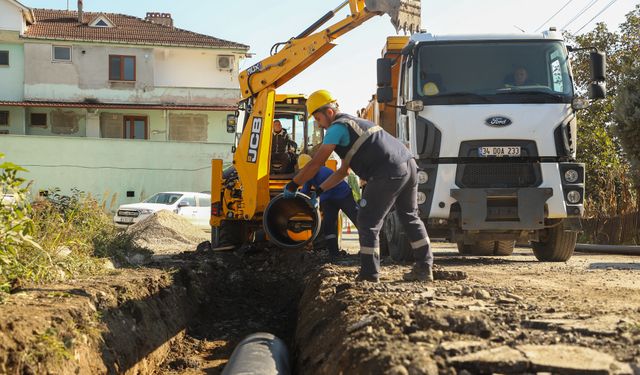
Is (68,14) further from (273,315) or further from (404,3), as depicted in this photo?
(273,315)

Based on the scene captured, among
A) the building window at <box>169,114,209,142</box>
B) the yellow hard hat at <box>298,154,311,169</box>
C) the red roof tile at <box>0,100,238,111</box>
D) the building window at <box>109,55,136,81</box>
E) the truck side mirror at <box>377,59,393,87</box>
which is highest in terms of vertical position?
the building window at <box>109,55,136,81</box>

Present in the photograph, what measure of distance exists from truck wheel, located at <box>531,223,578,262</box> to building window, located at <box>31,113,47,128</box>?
30192 millimetres

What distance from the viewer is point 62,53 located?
36.8 meters

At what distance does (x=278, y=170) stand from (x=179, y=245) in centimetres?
712

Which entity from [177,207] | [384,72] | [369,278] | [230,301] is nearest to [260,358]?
[369,278]

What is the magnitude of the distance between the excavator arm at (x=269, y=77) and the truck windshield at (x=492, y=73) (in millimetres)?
1957

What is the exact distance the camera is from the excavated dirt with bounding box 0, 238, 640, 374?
4.17m

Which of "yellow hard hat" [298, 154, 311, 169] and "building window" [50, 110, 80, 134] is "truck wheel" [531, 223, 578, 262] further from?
"building window" [50, 110, 80, 134]

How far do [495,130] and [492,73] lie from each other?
816 millimetres

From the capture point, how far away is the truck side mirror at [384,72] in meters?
10.8

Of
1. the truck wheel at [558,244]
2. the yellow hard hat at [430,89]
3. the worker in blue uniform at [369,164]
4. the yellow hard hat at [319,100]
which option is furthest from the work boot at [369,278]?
the truck wheel at [558,244]

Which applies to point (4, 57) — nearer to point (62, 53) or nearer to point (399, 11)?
point (62, 53)

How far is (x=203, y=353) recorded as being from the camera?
311 inches

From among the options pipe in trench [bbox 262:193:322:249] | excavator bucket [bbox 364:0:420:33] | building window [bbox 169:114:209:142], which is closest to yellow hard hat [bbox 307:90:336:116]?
pipe in trench [bbox 262:193:322:249]
